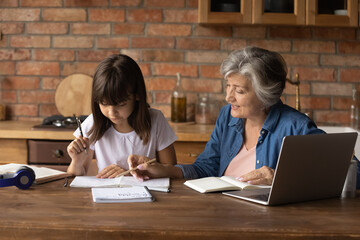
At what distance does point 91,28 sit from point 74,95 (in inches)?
19.5

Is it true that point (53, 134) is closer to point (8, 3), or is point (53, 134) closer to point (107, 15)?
point (107, 15)

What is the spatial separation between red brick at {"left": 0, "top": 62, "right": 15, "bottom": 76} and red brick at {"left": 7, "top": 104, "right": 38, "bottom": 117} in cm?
24

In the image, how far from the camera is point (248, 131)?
225 centimetres

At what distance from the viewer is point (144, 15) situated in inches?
138

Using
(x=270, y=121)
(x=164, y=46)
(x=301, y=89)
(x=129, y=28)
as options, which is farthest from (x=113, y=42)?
(x=270, y=121)

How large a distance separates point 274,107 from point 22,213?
1197mm

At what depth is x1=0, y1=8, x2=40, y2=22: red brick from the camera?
11.6ft

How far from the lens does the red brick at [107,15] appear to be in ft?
11.5

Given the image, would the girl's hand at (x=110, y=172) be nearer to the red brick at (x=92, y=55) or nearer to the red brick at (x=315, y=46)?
the red brick at (x=92, y=55)

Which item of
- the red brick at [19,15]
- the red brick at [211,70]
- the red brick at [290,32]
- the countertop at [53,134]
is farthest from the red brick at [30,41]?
the red brick at [290,32]

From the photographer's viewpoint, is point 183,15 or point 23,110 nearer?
point 183,15

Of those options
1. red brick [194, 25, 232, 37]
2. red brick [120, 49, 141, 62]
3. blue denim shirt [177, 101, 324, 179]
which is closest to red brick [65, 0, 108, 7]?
red brick [120, 49, 141, 62]

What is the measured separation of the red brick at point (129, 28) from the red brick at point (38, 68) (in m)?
0.51

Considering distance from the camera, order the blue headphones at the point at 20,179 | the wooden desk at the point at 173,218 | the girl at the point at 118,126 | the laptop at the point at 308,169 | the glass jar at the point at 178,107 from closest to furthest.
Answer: the wooden desk at the point at 173,218
the laptop at the point at 308,169
the blue headphones at the point at 20,179
the girl at the point at 118,126
the glass jar at the point at 178,107
